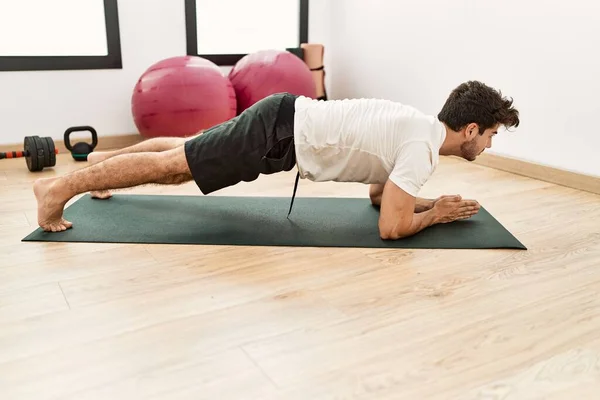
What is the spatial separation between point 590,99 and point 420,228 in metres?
1.36

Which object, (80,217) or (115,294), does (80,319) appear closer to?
(115,294)

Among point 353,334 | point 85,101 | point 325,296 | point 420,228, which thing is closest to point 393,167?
point 420,228

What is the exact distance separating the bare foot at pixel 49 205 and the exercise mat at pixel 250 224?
4 cm

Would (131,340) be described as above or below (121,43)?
below

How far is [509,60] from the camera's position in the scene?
3340 mm

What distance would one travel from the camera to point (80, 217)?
8.02ft

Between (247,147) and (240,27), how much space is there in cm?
287

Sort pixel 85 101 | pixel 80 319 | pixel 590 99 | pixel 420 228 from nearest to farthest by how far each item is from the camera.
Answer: pixel 80 319, pixel 420 228, pixel 590 99, pixel 85 101

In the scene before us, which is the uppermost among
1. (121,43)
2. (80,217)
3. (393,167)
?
(121,43)

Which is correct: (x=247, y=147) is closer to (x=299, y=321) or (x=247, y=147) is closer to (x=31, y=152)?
(x=299, y=321)

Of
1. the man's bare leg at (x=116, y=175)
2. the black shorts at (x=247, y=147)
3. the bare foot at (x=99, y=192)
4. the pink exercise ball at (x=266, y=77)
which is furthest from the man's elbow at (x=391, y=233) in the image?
the pink exercise ball at (x=266, y=77)

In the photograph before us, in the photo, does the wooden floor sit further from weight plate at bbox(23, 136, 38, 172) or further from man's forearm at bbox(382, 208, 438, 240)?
weight plate at bbox(23, 136, 38, 172)

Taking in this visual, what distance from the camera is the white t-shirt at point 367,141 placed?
2.07 metres

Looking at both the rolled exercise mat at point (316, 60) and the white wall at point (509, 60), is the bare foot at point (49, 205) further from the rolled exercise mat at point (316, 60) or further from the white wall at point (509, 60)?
the rolled exercise mat at point (316, 60)
